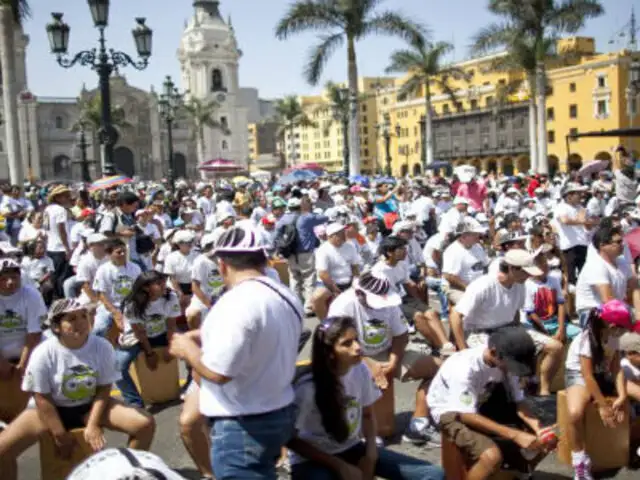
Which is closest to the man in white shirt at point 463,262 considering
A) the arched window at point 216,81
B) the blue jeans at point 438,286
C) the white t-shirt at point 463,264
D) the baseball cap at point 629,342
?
the white t-shirt at point 463,264

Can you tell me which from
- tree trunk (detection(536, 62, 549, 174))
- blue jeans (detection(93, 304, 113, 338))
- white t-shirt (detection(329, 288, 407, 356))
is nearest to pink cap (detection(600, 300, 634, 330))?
white t-shirt (detection(329, 288, 407, 356))

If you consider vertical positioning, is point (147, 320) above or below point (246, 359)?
below

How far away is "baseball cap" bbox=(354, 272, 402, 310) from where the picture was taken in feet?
17.5

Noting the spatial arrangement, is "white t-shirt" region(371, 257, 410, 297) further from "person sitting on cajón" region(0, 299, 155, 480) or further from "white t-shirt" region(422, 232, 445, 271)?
"person sitting on cajón" region(0, 299, 155, 480)

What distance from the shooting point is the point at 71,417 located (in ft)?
15.5

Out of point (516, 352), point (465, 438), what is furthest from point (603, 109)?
point (465, 438)

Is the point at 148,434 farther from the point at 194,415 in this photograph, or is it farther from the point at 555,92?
the point at 555,92

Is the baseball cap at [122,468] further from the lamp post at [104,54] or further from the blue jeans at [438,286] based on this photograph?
the lamp post at [104,54]

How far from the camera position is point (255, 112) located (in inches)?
6053

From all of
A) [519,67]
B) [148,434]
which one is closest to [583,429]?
[148,434]

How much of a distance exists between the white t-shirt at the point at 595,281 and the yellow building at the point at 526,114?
1765 inches

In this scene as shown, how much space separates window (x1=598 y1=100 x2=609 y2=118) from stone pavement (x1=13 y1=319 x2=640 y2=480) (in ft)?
191

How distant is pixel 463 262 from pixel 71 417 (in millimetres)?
4464

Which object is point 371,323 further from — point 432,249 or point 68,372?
point 432,249
